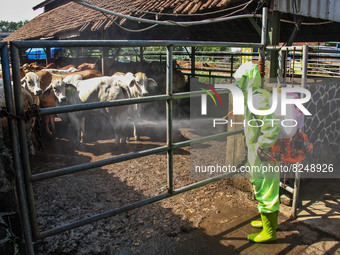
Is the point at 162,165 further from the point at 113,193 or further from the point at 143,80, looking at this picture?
the point at 143,80

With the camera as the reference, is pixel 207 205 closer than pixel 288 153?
No

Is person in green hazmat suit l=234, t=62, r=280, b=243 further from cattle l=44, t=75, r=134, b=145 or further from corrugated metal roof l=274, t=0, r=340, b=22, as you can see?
cattle l=44, t=75, r=134, b=145

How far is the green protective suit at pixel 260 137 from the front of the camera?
124 inches

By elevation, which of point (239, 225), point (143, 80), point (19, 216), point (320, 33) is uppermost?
point (320, 33)

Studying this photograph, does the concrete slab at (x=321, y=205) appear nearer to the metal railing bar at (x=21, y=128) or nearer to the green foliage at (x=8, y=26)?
the metal railing bar at (x=21, y=128)

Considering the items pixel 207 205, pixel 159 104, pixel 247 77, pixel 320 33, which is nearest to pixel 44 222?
pixel 207 205

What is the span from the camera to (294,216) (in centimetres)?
381

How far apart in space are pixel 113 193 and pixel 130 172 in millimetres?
855

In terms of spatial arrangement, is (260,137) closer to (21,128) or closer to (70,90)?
(21,128)

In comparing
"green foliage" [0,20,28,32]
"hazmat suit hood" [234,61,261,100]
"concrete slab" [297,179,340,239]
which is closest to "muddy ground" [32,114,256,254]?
"concrete slab" [297,179,340,239]

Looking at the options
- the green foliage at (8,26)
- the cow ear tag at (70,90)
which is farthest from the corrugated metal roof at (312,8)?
the green foliage at (8,26)

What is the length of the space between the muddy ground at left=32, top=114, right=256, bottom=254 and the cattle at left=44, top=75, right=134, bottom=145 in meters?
0.91

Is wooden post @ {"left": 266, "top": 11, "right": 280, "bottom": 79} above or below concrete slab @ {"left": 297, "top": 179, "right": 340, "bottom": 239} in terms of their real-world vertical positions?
above

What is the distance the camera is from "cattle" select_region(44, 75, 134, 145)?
24.5 ft
